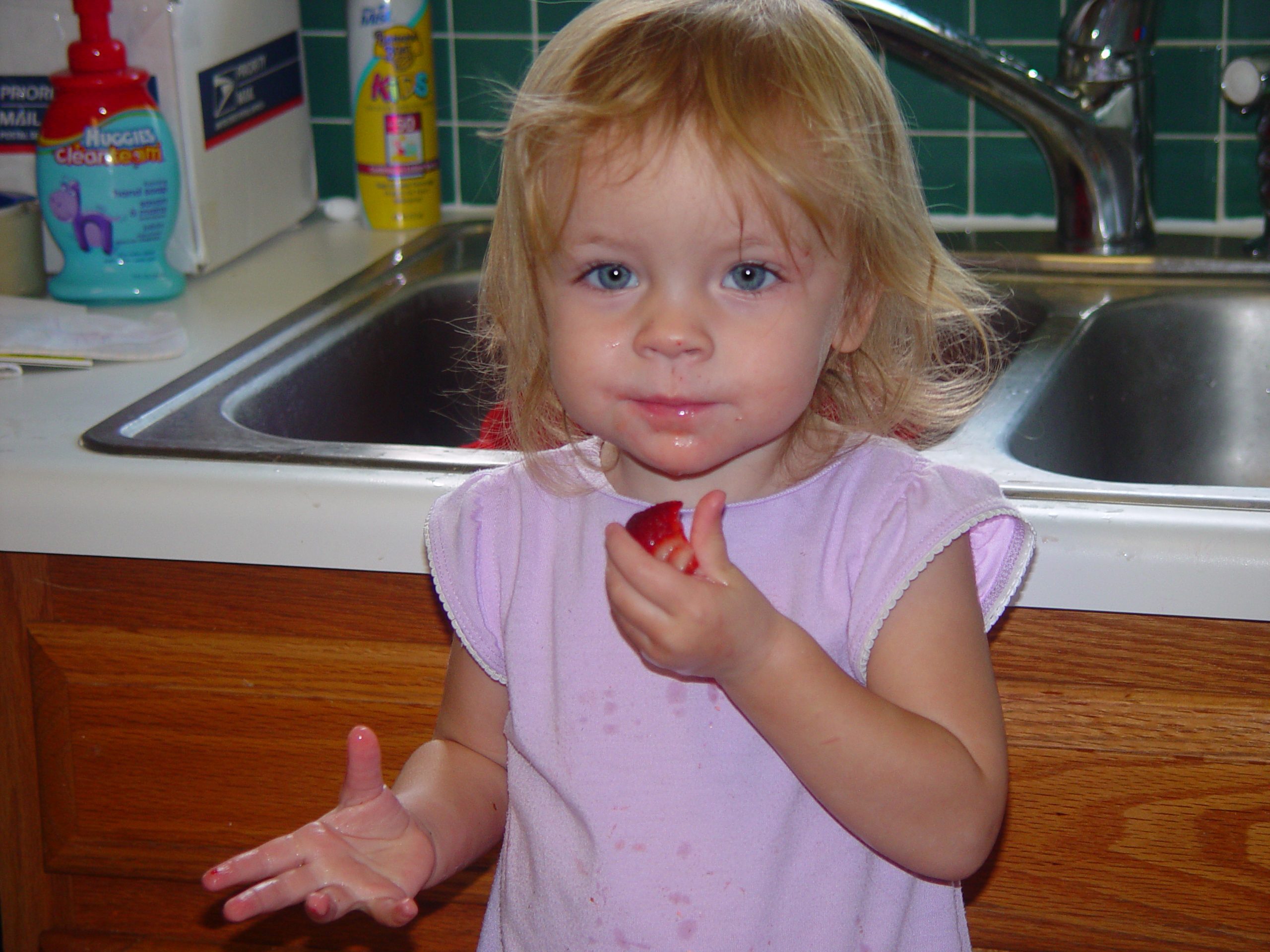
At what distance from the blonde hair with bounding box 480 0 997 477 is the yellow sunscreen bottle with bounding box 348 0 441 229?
2.54ft

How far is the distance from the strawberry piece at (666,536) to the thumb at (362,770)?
0.55ft

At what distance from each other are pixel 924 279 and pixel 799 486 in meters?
0.13

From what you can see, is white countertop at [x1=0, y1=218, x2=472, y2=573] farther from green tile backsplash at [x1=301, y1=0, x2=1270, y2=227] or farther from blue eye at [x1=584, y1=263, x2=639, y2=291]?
green tile backsplash at [x1=301, y1=0, x2=1270, y2=227]

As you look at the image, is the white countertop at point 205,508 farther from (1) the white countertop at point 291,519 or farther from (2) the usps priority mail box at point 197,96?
(2) the usps priority mail box at point 197,96

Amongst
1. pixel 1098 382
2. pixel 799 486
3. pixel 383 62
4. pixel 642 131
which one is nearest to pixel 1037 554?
pixel 799 486

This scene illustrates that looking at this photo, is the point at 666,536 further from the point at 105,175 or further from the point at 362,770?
the point at 105,175

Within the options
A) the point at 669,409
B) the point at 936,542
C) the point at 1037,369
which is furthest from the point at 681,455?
the point at 1037,369

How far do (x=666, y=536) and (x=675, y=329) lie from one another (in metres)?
0.10

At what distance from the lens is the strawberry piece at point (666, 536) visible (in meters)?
0.63

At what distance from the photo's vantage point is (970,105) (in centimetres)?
150

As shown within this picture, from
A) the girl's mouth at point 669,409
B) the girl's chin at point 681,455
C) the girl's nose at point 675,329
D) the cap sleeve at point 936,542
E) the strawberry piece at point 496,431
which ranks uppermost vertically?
the girl's nose at point 675,329

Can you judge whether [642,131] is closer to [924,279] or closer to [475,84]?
[924,279]

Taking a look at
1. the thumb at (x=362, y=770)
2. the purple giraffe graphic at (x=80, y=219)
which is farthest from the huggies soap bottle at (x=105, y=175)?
the thumb at (x=362, y=770)

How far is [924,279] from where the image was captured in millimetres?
747
